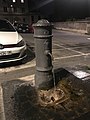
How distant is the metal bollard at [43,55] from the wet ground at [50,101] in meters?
0.18

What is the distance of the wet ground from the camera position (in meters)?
3.29

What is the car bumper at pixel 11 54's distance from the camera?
5907mm

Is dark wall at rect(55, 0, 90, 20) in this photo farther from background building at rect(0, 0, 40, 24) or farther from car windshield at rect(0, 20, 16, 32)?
car windshield at rect(0, 20, 16, 32)

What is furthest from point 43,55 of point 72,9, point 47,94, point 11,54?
point 72,9

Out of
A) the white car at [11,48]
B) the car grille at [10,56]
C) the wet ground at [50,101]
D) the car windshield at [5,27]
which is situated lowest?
the wet ground at [50,101]

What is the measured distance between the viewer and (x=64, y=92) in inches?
157

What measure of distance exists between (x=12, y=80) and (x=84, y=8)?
109ft

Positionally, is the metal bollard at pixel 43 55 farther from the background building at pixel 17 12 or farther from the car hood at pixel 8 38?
the background building at pixel 17 12

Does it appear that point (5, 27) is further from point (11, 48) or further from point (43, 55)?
point (43, 55)

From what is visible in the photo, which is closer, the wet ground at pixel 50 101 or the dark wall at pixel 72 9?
the wet ground at pixel 50 101

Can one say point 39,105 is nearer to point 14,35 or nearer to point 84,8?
point 14,35

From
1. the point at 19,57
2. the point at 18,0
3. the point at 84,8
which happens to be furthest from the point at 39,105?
the point at 18,0

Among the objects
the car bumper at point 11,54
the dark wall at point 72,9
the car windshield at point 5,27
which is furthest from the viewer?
the dark wall at point 72,9

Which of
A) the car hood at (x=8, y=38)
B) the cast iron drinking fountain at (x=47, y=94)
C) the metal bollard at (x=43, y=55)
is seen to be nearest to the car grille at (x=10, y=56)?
the car hood at (x=8, y=38)
